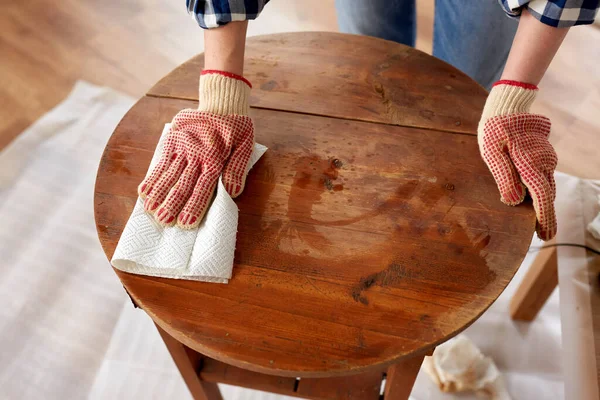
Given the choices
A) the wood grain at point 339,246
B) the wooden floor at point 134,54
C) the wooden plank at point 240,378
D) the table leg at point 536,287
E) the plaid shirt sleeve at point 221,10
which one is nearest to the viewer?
the wood grain at point 339,246

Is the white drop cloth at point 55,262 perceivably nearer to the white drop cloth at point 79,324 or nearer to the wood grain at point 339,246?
the white drop cloth at point 79,324

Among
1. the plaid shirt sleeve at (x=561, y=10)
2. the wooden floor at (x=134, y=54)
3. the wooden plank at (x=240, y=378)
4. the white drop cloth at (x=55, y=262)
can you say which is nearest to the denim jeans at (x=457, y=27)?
the plaid shirt sleeve at (x=561, y=10)

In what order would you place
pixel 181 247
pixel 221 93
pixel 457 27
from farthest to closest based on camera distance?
pixel 457 27, pixel 221 93, pixel 181 247

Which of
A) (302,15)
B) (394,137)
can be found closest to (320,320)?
(394,137)

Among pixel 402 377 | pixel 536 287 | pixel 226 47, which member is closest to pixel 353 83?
pixel 226 47

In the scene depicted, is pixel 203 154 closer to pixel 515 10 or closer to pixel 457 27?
pixel 515 10

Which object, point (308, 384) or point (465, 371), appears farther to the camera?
point (465, 371)

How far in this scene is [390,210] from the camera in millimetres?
679

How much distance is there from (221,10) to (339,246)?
→ 0.37m

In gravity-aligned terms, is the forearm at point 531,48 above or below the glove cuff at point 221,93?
above

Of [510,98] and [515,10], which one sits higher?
[515,10]

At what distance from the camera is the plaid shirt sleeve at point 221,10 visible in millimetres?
699

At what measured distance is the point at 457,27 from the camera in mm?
955

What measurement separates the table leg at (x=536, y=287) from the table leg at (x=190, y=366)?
67cm
